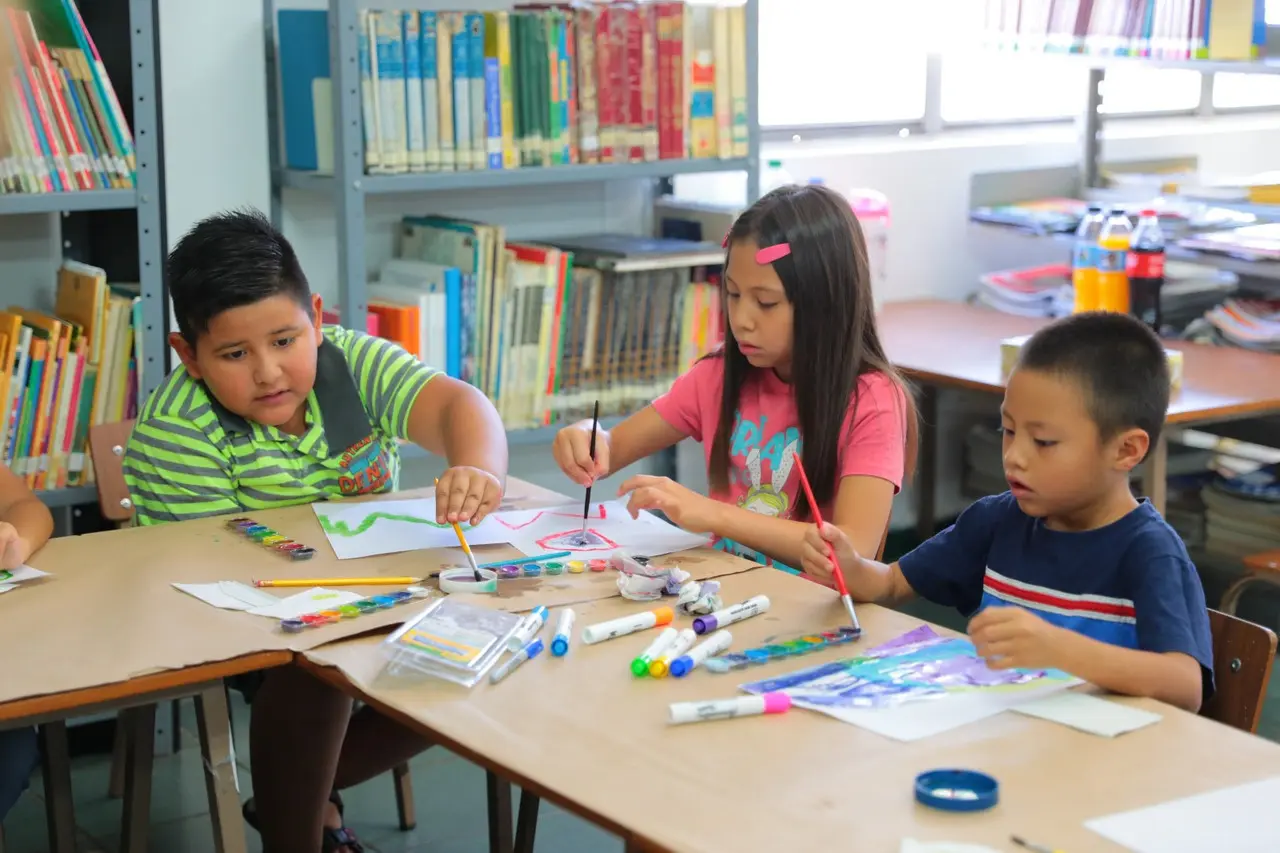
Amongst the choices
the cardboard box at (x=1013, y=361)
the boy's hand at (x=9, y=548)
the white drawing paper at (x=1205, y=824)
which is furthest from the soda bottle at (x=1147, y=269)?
the boy's hand at (x=9, y=548)

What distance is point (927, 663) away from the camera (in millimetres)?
1537

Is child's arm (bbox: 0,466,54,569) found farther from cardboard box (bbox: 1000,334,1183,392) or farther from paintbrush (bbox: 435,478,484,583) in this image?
cardboard box (bbox: 1000,334,1183,392)

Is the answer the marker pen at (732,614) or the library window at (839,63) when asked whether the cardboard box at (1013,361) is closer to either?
the library window at (839,63)

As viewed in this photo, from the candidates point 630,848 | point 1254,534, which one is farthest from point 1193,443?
point 630,848

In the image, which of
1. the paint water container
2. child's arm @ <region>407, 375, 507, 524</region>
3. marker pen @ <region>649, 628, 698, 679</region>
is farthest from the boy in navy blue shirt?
the paint water container

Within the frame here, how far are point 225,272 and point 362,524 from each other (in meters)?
0.38

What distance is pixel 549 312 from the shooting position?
3270 mm

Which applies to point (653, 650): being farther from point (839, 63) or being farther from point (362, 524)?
point (839, 63)

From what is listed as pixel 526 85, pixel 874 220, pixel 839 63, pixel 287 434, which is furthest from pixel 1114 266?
pixel 287 434

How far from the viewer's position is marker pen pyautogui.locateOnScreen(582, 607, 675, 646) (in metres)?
1.61

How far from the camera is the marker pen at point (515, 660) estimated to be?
1510 mm

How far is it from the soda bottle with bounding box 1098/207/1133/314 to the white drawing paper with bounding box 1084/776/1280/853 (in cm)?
234

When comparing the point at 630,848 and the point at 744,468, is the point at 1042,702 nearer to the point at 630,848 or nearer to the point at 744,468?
the point at 630,848

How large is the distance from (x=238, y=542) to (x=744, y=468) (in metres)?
0.71
